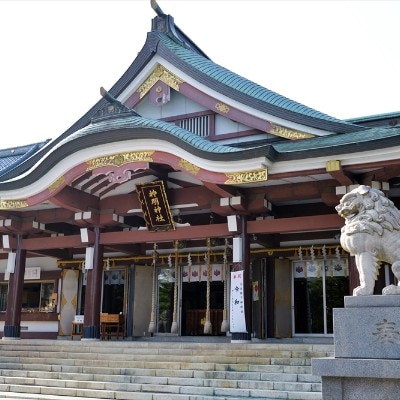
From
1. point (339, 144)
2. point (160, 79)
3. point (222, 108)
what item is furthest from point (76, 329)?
point (339, 144)

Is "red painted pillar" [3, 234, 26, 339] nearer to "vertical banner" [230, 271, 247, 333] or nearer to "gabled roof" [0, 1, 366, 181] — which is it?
"gabled roof" [0, 1, 366, 181]

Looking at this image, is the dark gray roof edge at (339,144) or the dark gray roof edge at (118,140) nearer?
the dark gray roof edge at (339,144)

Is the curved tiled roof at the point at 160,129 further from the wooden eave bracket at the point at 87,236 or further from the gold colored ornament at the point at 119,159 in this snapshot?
the wooden eave bracket at the point at 87,236

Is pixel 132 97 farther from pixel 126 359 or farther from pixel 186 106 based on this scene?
pixel 126 359

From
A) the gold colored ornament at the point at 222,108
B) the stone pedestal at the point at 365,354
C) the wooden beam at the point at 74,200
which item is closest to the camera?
the stone pedestal at the point at 365,354

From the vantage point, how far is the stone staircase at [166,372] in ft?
29.1

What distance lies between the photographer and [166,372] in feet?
32.5

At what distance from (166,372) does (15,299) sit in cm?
703

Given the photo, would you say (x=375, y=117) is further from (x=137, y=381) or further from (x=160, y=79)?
(x=137, y=381)

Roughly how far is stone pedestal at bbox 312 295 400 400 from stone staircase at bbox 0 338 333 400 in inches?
87.9

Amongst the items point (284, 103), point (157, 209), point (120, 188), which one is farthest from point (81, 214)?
point (284, 103)

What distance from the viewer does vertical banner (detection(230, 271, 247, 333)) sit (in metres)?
12.2

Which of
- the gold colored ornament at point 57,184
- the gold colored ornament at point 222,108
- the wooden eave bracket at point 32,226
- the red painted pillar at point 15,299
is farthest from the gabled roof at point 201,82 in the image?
the red painted pillar at point 15,299

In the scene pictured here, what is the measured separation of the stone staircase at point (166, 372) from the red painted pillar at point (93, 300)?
5.64 ft
